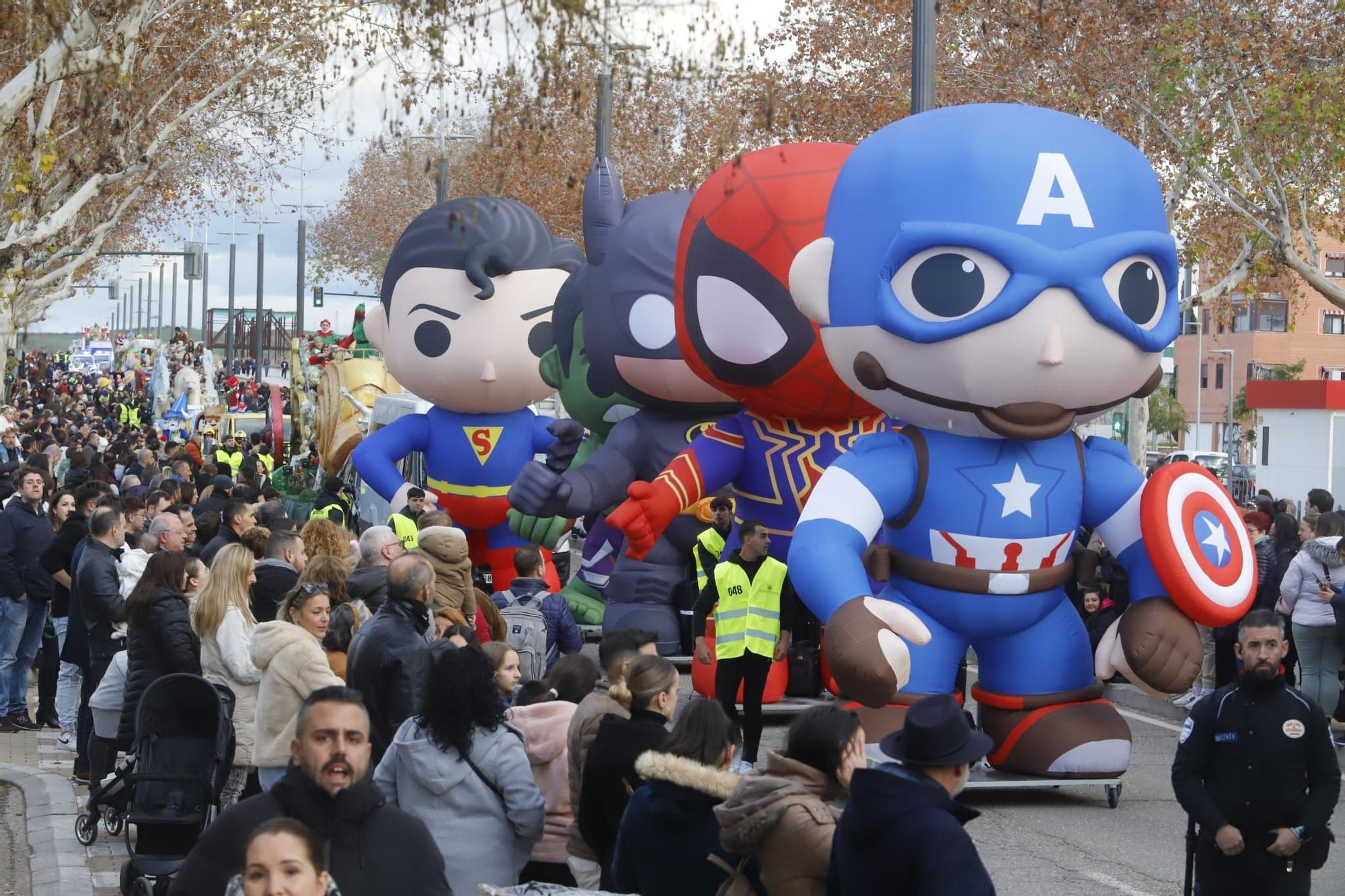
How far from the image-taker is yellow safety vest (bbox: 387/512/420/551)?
13.1 m

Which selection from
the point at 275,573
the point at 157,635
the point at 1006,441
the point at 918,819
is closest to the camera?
the point at 918,819

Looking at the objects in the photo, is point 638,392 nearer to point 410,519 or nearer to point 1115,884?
point 410,519

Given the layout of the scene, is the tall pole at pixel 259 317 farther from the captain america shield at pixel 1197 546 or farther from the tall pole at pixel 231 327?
the captain america shield at pixel 1197 546

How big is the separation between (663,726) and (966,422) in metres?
Answer: 3.45

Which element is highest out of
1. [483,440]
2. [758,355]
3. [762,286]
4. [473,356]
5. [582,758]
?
[762,286]

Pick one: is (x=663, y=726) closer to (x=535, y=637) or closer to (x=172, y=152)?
(x=535, y=637)

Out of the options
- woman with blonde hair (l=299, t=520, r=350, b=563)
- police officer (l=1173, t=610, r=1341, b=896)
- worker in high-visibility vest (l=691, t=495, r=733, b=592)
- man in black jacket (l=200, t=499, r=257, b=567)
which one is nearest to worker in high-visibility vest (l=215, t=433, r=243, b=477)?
man in black jacket (l=200, t=499, r=257, b=567)

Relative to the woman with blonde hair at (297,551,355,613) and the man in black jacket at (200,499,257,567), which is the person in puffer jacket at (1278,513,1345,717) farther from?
the man in black jacket at (200,499,257,567)

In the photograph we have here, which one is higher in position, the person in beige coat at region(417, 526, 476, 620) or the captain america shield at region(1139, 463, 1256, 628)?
the captain america shield at region(1139, 463, 1256, 628)

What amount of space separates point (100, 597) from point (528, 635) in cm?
220

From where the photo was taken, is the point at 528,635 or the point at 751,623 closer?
the point at 528,635

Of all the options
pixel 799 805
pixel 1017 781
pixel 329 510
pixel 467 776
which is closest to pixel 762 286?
pixel 1017 781

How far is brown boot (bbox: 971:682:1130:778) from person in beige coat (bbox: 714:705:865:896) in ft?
14.4

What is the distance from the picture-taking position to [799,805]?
196 inches
